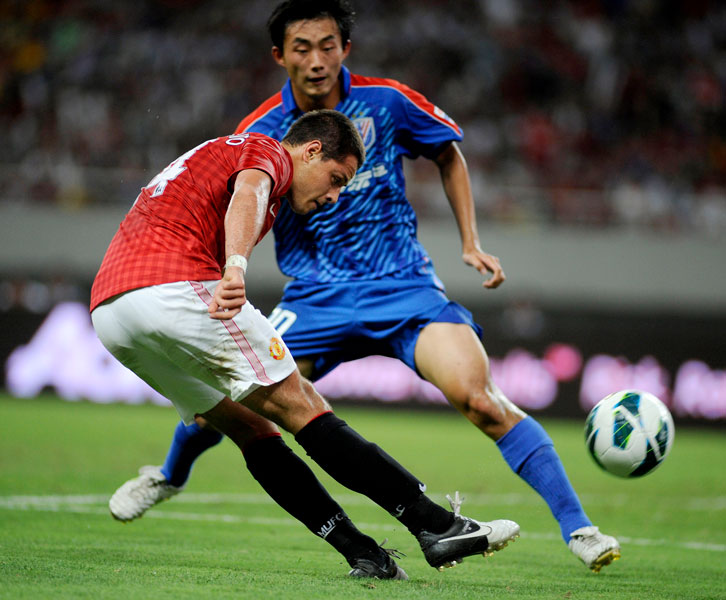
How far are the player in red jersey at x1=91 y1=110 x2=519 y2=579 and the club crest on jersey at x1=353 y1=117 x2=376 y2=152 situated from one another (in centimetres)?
107

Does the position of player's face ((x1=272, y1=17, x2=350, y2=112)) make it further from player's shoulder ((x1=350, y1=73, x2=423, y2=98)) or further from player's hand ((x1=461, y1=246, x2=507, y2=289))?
player's hand ((x1=461, y1=246, x2=507, y2=289))

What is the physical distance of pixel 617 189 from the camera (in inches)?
650

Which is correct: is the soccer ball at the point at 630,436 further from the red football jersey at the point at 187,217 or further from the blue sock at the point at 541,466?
the red football jersey at the point at 187,217

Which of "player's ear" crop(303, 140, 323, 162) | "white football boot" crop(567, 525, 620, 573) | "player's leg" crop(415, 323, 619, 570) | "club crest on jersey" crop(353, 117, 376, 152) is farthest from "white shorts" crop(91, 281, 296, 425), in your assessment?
"club crest on jersey" crop(353, 117, 376, 152)

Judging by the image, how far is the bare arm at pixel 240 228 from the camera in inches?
128

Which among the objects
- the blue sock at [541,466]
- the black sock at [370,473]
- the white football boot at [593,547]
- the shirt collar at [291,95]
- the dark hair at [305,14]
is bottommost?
the white football boot at [593,547]

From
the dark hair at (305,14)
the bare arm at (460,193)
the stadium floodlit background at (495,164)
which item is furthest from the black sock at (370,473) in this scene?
the stadium floodlit background at (495,164)

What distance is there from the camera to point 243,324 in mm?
3510

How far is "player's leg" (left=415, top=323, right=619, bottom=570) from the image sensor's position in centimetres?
436

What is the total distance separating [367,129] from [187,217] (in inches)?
59.9

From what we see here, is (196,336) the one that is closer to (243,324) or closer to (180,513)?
(243,324)

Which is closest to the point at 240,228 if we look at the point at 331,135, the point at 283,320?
the point at 331,135

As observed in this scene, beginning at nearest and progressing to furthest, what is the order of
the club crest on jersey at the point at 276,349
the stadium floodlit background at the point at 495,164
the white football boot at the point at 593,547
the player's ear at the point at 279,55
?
1. the club crest on jersey at the point at 276,349
2. the white football boot at the point at 593,547
3. the player's ear at the point at 279,55
4. the stadium floodlit background at the point at 495,164

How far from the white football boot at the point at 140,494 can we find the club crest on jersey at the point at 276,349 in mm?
1684
